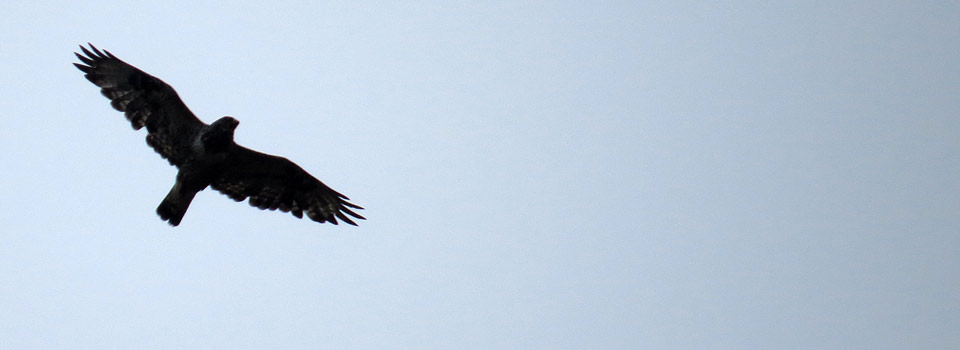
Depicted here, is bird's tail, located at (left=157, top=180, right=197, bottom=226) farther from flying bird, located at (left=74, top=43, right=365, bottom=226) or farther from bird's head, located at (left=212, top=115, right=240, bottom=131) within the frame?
bird's head, located at (left=212, top=115, right=240, bottom=131)

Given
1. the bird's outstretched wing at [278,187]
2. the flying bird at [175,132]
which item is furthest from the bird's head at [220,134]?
the bird's outstretched wing at [278,187]

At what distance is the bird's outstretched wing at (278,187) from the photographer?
45.8 feet

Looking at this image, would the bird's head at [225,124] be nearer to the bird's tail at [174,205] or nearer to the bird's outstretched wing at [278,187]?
the bird's outstretched wing at [278,187]

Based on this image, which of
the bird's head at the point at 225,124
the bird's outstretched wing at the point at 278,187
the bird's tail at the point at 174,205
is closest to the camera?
the bird's head at the point at 225,124

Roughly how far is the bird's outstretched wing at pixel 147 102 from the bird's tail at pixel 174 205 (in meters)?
0.40

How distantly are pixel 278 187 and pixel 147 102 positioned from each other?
7.07 ft

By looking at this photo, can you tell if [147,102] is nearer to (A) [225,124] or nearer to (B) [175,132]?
(B) [175,132]

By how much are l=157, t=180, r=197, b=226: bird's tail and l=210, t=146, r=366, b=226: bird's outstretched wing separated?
665mm

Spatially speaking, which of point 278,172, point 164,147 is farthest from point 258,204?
point 164,147

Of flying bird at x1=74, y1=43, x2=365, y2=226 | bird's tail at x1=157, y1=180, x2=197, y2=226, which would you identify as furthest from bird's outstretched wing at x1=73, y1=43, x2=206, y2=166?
bird's tail at x1=157, y1=180, x2=197, y2=226

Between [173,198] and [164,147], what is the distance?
736mm

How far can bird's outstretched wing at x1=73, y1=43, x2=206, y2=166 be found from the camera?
13453 millimetres

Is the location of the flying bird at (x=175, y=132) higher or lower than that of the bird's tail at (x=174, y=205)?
higher

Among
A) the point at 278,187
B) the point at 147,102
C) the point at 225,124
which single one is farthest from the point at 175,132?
the point at 278,187
